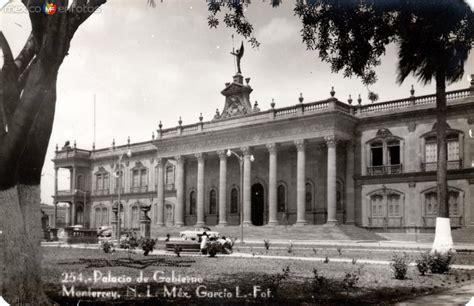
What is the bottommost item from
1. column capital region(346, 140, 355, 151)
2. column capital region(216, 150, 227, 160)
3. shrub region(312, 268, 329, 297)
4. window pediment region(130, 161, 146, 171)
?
shrub region(312, 268, 329, 297)

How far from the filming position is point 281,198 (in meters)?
44.8

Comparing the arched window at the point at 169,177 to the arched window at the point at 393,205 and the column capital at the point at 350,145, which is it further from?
the arched window at the point at 393,205

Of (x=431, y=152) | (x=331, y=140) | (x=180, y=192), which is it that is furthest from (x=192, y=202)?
(x=431, y=152)

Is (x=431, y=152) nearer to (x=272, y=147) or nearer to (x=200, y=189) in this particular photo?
(x=272, y=147)

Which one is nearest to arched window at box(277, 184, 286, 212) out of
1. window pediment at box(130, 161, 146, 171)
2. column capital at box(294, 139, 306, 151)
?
column capital at box(294, 139, 306, 151)

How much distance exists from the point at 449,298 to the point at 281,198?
109 ft

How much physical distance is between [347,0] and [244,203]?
3023cm

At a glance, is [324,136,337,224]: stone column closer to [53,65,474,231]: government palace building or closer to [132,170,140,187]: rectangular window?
[53,65,474,231]: government palace building

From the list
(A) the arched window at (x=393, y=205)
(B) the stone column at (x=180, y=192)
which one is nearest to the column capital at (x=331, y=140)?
(A) the arched window at (x=393, y=205)

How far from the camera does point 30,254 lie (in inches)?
416

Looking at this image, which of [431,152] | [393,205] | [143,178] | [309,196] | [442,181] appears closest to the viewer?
[442,181]

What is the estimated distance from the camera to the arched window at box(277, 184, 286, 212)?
44312mm

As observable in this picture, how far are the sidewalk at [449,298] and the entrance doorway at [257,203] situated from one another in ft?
110

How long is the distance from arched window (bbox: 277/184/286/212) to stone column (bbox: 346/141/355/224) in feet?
20.1
